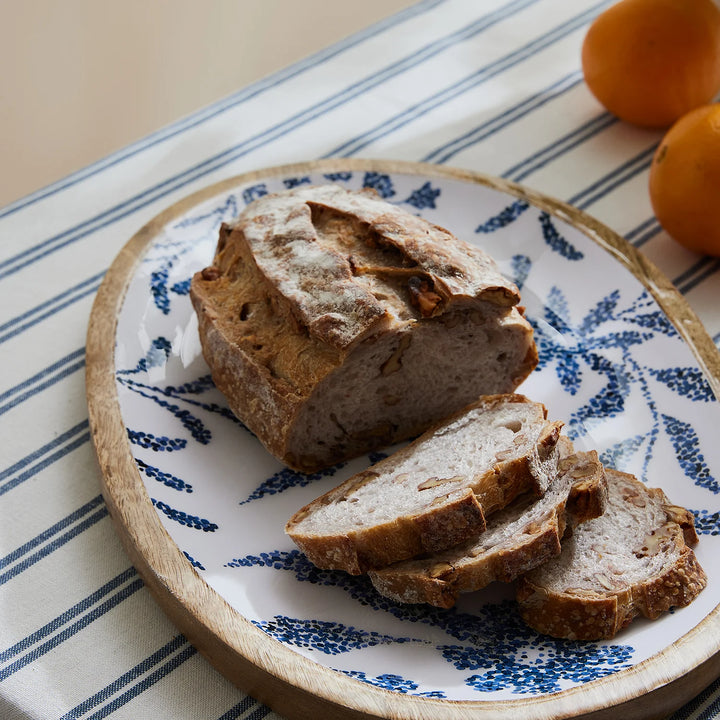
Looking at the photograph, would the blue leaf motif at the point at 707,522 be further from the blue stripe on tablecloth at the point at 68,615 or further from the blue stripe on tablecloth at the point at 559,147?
the blue stripe on tablecloth at the point at 559,147

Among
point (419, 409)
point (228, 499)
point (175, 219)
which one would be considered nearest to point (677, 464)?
point (419, 409)

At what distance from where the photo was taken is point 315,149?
3998 millimetres

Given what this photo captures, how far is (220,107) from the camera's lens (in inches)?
165

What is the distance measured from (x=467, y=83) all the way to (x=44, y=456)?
8.67ft

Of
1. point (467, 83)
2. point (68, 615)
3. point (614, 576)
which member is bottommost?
point (614, 576)

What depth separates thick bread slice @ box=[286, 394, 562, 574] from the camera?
234 cm

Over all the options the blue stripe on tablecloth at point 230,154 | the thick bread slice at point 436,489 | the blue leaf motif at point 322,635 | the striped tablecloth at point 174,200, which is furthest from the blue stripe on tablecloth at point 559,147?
the blue leaf motif at point 322,635

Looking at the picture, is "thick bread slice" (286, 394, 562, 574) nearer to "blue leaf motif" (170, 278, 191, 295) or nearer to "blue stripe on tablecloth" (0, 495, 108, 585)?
"blue stripe on tablecloth" (0, 495, 108, 585)

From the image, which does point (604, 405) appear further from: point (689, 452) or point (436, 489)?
point (436, 489)

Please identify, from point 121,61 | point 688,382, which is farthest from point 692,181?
point 121,61

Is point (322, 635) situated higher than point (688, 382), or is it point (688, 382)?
point (322, 635)

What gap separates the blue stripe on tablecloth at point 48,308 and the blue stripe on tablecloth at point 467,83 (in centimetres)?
120

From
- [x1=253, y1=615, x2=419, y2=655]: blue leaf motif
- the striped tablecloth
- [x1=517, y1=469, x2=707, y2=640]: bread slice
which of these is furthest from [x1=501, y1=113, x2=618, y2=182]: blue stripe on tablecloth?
[x1=253, y1=615, x2=419, y2=655]: blue leaf motif

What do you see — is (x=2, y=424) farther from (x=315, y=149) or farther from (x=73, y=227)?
(x=315, y=149)
